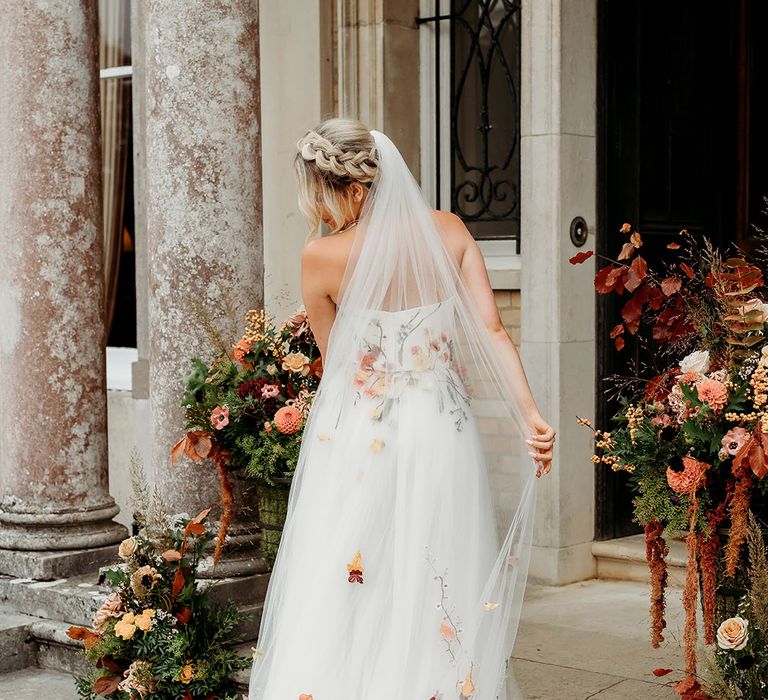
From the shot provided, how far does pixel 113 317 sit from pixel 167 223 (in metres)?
4.23

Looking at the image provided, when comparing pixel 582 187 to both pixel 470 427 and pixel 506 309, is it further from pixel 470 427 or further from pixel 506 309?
pixel 470 427

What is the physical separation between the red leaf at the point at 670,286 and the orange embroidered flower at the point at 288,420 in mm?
1353

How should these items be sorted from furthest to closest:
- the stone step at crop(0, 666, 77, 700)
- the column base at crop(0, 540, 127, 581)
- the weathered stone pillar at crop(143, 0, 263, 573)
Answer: the column base at crop(0, 540, 127, 581) < the stone step at crop(0, 666, 77, 700) < the weathered stone pillar at crop(143, 0, 263, 573)

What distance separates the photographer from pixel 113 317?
9039mm

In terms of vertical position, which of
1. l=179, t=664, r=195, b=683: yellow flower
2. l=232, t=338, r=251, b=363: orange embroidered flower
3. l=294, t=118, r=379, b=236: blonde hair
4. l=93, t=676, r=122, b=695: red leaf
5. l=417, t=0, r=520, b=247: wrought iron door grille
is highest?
l=417, t=0, r=520, b=247: wrought iron door grille

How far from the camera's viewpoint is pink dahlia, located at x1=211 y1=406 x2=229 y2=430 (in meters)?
4.57

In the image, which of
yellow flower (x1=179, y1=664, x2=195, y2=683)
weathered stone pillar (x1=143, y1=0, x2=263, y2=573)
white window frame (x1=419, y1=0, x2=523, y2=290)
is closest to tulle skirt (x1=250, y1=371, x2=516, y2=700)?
yellow flower (x1=179, y1=664, x2=195, y2=683)

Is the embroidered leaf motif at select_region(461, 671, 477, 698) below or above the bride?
below

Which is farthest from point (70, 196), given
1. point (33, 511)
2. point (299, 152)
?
point (299, 152)

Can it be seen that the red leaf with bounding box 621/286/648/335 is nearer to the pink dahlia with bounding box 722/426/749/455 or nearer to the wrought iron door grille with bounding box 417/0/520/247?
the pink dahlia with bounding box 722/426/749/455

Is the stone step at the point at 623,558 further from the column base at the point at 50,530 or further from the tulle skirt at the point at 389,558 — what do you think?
the tulle skirt at the point at 389,558

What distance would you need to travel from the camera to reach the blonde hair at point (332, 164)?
3.79 metres

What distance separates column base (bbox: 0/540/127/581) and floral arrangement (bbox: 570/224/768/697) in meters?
2.76

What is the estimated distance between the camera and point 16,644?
17.7ft
